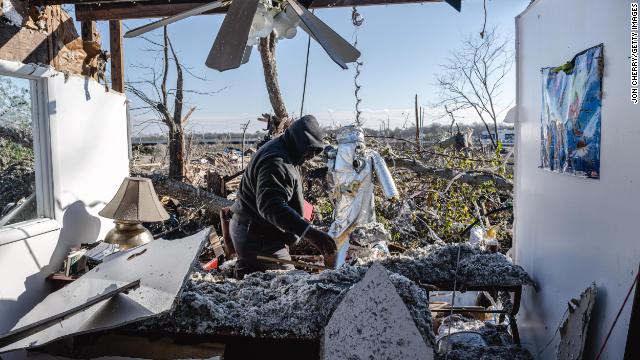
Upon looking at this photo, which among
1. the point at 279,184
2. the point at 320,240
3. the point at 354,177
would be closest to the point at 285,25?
the point at 279,184

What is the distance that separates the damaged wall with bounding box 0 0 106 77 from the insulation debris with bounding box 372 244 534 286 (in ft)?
9.51

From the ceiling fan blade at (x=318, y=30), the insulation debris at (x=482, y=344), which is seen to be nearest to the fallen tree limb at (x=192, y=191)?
the insulation debris at (x=482, y=344)

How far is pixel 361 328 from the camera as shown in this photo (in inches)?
66.2

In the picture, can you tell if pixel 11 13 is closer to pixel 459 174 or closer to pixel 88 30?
pixel 88 30

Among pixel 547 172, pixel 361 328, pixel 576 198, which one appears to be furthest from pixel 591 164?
pixel 361 328

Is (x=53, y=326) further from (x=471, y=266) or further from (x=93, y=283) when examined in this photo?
(x=471, y=266)

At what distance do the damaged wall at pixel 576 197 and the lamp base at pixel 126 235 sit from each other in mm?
3121

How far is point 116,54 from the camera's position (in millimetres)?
5055

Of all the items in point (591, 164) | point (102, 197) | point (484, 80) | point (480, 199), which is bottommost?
point (480, 199)

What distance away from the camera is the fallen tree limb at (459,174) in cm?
748

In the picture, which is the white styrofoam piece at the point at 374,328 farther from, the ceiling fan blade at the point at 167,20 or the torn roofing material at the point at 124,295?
the ceiling fan blade at the point at 167,20

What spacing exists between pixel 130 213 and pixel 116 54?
7.77 ft

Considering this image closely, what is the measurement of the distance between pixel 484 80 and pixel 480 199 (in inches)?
250

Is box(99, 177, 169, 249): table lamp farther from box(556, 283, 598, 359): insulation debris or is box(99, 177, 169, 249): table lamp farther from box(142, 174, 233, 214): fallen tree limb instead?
box(142, 174, 233, 214): fallen tree limb
